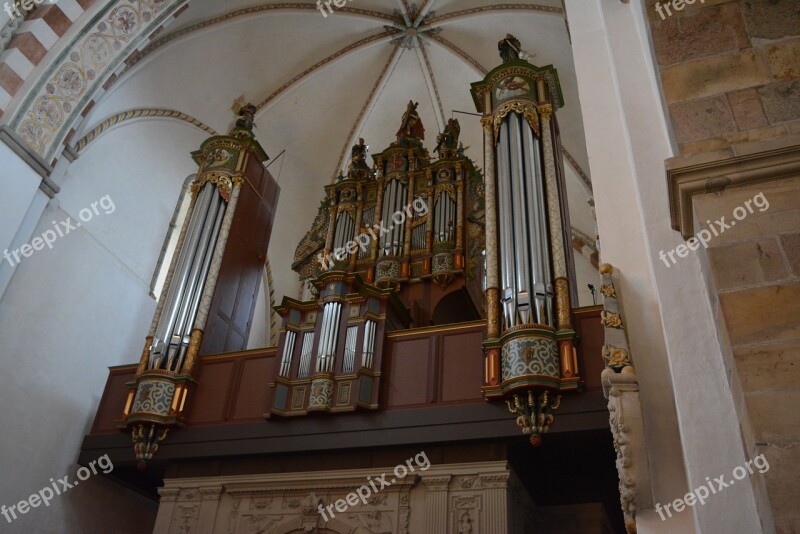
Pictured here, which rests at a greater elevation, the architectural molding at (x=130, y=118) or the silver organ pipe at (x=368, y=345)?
the architectural molding at (x=130, y=118)

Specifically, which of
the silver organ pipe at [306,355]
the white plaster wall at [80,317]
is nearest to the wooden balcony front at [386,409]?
the silver organ pipe at [306,355]

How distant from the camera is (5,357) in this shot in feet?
26.1

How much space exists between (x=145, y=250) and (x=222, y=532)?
186 inches

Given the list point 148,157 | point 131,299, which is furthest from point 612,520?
point 148,157

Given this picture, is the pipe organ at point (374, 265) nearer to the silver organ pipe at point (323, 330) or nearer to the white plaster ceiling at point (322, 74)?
the silver organ pipe at point (323, 330)

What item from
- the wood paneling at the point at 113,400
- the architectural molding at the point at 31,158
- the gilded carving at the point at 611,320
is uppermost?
the architectural molding at the point at 31,158

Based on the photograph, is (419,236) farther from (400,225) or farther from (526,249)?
(526,249)

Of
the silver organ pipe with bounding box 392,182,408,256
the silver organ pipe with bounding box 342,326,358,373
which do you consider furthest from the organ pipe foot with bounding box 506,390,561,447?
the silver organ pipe with bounding box 392,182,408,256

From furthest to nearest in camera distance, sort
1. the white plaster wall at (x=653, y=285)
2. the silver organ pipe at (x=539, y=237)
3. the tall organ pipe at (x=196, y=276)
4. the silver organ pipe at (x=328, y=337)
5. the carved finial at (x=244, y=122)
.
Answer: the carved finial at (x=244, y=122) < the tall organ pipe at (x=196, y=276) < the silver organ pipe at (x=328, y=337) < the silver organ pipe at (x=539, y=237) < the white plaster wall at (x=653, y=285)

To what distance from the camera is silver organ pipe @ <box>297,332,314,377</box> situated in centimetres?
750

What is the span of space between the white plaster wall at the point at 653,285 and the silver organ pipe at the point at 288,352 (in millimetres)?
4055

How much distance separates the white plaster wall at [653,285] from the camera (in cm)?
314

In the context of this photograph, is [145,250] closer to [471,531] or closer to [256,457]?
[256,457]

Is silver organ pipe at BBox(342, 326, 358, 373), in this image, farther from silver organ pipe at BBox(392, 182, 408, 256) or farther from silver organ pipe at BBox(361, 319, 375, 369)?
silver organ pipe at BBox(392, 182, 408, 256)
